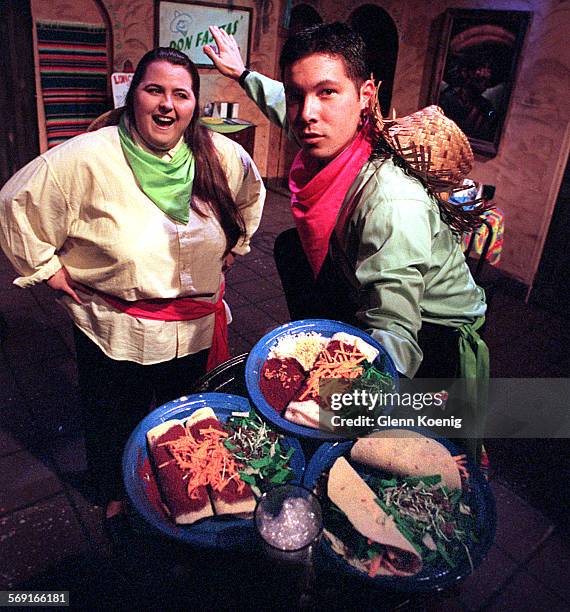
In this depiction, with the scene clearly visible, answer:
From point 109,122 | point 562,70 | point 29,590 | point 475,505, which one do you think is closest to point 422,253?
point 475,505

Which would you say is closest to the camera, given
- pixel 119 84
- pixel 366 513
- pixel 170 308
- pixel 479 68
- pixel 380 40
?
pixel 366 513

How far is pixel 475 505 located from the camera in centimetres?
133

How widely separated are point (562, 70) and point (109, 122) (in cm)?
453

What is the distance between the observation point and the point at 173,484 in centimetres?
136

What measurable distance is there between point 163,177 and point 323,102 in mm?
699

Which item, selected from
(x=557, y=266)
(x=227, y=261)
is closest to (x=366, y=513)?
(x=227, y=261)

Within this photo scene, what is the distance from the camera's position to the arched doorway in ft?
24.6

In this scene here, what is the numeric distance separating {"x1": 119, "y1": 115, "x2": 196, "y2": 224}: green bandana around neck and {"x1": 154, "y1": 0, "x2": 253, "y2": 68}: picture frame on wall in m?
5.34

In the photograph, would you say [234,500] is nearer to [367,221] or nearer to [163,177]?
[367,221]

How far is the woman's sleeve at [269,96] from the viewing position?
2871mm

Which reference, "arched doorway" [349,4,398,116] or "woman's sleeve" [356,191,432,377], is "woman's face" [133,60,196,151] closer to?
"woman's sleeve" [356,191,432,377]

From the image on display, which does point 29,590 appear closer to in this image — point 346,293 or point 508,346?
point 346,293

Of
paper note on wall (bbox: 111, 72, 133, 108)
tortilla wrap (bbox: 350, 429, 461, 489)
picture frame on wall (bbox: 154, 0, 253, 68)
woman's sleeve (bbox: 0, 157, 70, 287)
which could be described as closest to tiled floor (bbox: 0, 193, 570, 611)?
tortilla wrap (bbox: 350, 429, 461, 489)

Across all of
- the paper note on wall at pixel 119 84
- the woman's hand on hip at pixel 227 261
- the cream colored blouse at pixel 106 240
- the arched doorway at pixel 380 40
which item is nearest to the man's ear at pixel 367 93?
the cream colored blouse at pixel 106 240
